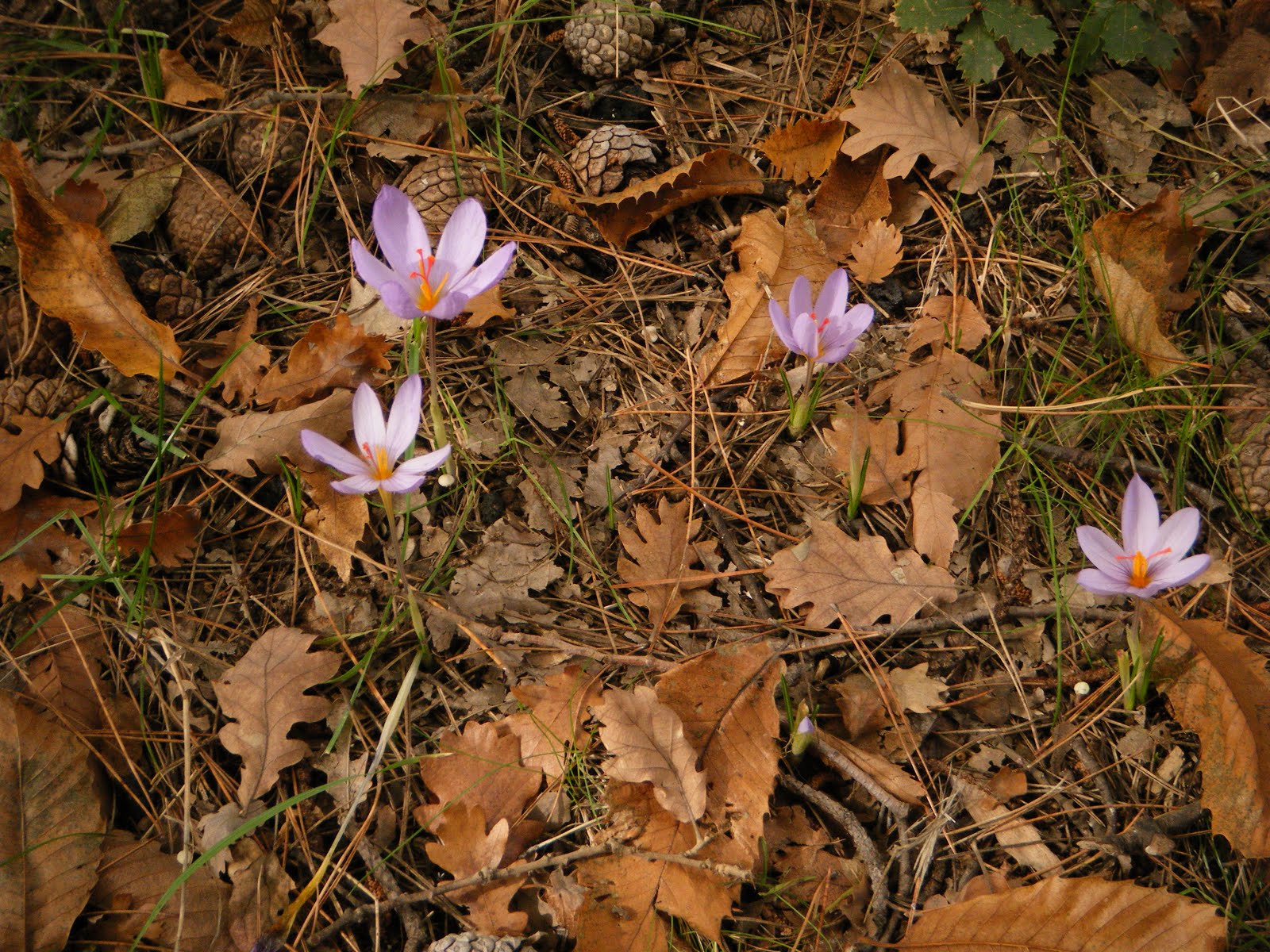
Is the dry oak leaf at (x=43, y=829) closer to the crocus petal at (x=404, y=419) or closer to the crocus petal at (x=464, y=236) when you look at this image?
the crocus petal at (x=404, y=419)

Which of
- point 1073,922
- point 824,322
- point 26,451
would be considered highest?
point 824,322

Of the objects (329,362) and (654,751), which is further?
(329,362)

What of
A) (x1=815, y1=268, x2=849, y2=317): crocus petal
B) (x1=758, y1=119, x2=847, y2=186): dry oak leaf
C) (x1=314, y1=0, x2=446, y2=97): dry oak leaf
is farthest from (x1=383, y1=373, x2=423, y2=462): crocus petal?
(x1=758, y1=119, x2=847, y2=186): dry oak leaf

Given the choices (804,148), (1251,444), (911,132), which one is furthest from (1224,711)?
(804,148)

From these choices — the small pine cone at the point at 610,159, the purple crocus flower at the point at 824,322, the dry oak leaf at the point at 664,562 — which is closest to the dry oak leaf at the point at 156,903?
the dry oak leaf at the point at 664,562

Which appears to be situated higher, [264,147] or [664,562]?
[264,147]

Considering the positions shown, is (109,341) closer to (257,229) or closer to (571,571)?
(257,229)

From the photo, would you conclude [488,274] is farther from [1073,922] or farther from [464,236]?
[1073,922]
